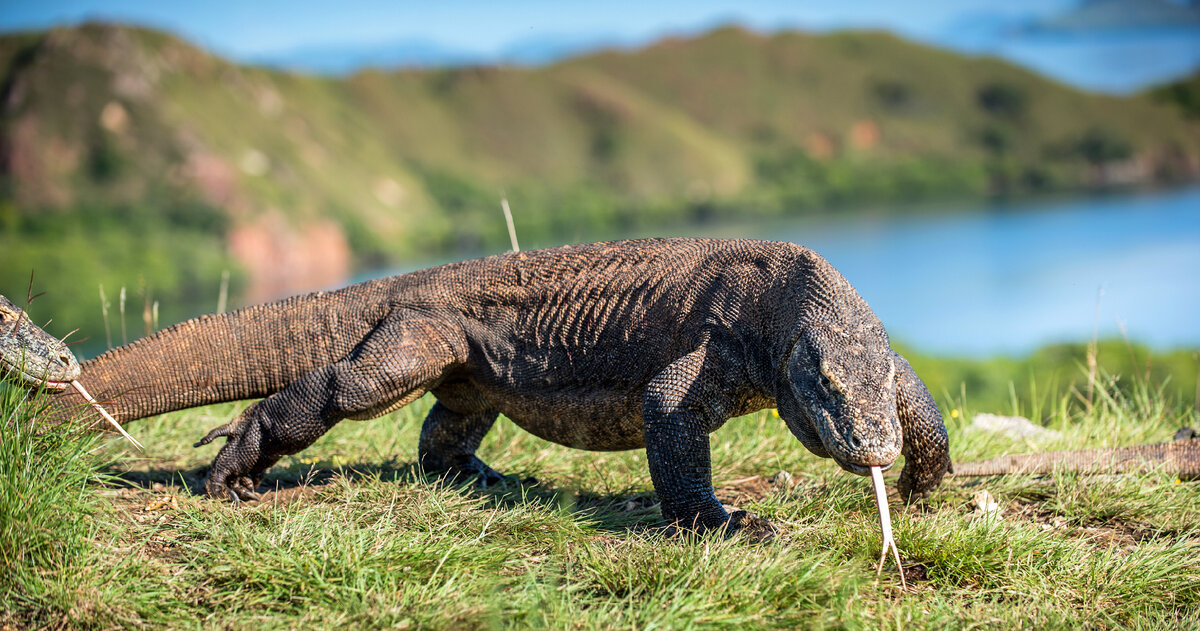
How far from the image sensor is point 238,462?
4.68 metres

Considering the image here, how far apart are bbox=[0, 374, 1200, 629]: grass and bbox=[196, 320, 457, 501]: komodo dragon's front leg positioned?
0.81ft

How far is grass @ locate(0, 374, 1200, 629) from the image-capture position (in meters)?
3.26

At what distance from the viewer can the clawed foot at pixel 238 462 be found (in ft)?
15.3

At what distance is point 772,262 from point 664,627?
6.20ft

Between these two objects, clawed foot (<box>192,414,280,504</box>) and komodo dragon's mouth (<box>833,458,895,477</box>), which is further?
clawed foot (<box>192,414,280,504</box>)

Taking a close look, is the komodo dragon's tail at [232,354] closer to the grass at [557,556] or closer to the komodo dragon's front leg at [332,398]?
the komodo dragon's front leg at [332,398]

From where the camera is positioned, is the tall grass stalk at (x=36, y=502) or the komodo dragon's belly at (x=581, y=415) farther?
the komodo dragon's belly at (x=581, y=415)

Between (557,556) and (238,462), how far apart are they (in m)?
1.99

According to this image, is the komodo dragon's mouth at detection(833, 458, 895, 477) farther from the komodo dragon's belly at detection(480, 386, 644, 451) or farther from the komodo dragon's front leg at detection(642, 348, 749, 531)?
the komodo dragon's belly at detection(480, 386, 644, 451)

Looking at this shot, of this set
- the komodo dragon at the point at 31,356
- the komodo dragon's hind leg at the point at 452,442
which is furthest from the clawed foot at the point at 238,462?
the komodo dragon's hind leg at the point at 452,442

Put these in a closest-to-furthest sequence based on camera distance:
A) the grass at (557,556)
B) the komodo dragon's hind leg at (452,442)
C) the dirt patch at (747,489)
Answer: the grass at (557,556) → the dirt patch at (747,489) → the komodo dragon's hind leg at (452,442)

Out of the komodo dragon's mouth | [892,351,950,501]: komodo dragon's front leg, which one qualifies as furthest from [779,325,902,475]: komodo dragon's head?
[892,351,950,501]: komodo dragon's front leg


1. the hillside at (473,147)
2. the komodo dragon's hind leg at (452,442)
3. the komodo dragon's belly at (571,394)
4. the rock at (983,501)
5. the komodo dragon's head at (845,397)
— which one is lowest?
the hillside at (473,147)

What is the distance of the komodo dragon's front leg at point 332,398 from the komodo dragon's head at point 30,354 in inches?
31.0
